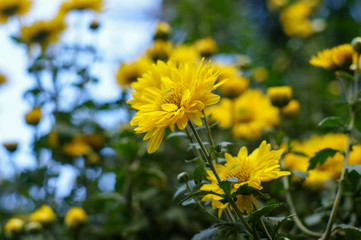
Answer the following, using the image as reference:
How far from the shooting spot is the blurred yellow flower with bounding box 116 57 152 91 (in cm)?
129

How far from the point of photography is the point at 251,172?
0.60 metres

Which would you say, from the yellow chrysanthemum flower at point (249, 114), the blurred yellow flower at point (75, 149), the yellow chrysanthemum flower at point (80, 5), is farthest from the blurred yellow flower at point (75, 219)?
the yellow chrysanthemum flower at point (80, 5)

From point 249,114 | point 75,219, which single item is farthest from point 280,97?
point 75,219

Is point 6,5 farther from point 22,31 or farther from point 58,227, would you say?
point 58,227

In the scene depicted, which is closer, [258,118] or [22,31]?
[258,118]

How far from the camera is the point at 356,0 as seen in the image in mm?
3359

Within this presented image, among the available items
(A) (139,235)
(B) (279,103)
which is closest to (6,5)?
(A) (139,235)

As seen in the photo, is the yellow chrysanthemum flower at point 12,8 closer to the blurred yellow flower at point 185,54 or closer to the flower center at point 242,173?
the blurred yellow flower at point 185,54

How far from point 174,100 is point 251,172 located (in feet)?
0.60

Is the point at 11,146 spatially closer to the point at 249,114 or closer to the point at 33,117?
the point at 33,117

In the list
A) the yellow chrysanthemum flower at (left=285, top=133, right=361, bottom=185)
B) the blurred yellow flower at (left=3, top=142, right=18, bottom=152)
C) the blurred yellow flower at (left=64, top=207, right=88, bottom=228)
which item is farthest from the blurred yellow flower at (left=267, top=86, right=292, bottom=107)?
the blurred yellow flower at (left=3, top=142, right=18, bottom=152)

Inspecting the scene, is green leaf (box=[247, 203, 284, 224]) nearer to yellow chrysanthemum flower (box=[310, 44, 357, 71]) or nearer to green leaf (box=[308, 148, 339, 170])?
green leaf (box=[308, 148, 339, 170])

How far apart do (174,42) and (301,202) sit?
3.71 ft

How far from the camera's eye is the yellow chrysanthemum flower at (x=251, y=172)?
0.57 meters
